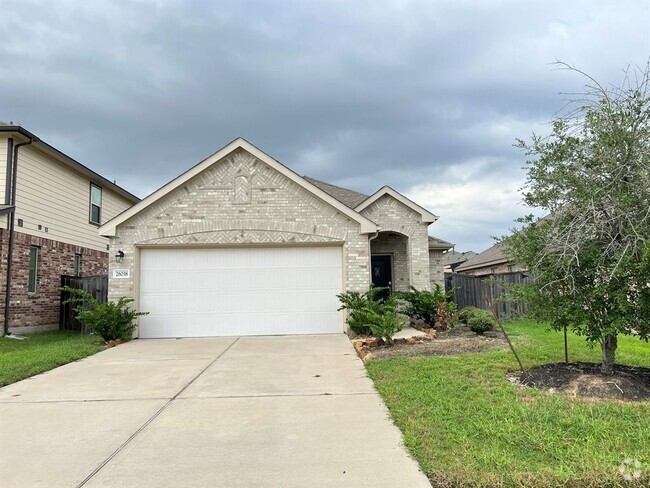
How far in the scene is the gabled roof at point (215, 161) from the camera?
12.1 m

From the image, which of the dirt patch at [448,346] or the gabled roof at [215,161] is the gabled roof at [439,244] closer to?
the gabled roof at [215,161]

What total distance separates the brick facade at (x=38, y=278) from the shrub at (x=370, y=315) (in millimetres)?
9242

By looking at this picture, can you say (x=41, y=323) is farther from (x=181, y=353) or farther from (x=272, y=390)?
(x=272, y=390)

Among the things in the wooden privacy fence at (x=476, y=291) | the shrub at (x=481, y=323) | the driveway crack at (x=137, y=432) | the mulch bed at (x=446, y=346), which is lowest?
the driveway crack at (x=137, y=432)

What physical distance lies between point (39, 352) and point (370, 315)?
705 cm

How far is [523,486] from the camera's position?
10.5 ft

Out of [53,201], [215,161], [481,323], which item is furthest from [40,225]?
[481,323]

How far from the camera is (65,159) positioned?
15055 millimetres

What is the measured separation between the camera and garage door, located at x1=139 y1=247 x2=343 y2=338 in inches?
480

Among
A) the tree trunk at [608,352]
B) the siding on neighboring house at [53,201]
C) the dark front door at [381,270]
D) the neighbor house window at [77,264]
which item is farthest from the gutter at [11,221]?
the tree trunk at [608,352]

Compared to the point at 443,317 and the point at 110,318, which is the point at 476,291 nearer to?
the point at 443,317

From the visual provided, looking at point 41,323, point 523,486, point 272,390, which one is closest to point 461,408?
point 523,486

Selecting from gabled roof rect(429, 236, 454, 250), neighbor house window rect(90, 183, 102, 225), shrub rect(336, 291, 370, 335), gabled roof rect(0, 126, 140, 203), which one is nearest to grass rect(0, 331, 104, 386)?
neighbor house window rect(90, 183, 102, 225)

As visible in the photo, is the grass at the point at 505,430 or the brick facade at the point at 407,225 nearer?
the grass at the point at 505,430
